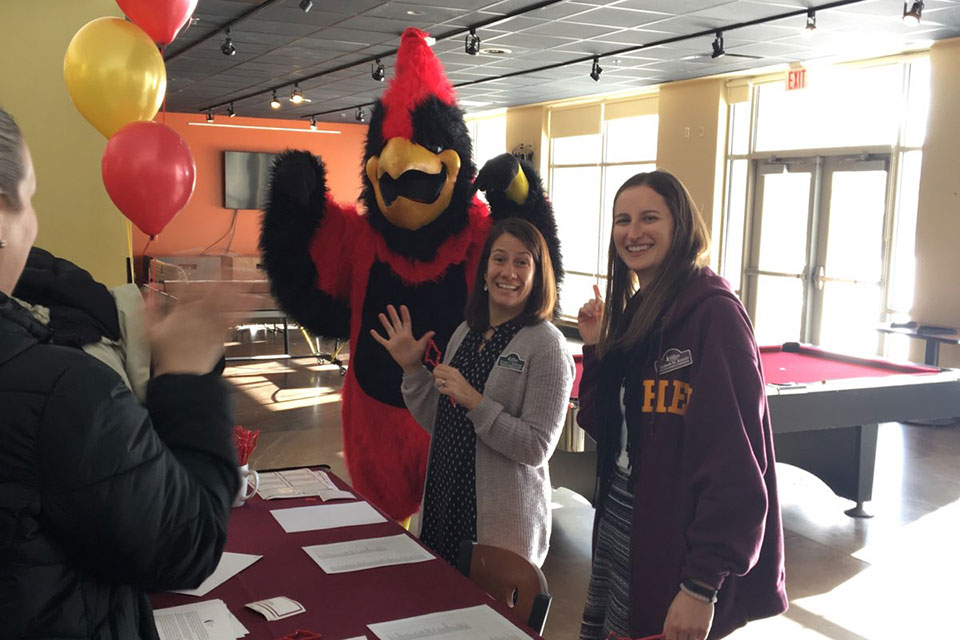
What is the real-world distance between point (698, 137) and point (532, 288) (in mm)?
7218

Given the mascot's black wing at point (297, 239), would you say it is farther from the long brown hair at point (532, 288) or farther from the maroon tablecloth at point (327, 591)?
the maroon tablecloth at point (327, 591)

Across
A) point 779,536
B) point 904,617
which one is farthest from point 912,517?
point 779,536

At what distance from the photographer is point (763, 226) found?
27.9 ft

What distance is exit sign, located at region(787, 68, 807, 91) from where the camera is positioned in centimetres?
728

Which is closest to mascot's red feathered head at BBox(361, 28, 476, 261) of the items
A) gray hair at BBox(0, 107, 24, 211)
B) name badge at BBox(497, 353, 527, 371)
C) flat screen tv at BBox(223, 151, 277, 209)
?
name badge at BBox(497, 353, 527, 371)

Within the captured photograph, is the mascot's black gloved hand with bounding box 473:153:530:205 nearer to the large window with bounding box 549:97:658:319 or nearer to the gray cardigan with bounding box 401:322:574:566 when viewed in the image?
the gray cardigan with bounding box 401:322:574:566

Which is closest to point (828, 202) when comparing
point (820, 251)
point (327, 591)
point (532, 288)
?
point (820, 251)

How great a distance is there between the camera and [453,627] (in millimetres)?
1503

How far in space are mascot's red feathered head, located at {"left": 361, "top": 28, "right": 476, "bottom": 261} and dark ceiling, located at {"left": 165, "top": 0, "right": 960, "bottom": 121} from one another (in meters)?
2.94

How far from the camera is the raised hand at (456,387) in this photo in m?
2.03

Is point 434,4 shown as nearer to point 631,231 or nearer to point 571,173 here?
point 631,231

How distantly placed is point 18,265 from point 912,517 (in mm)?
4472

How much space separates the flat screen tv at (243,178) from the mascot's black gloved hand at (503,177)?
1054cm

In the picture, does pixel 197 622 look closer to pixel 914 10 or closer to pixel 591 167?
pixel 914 10
